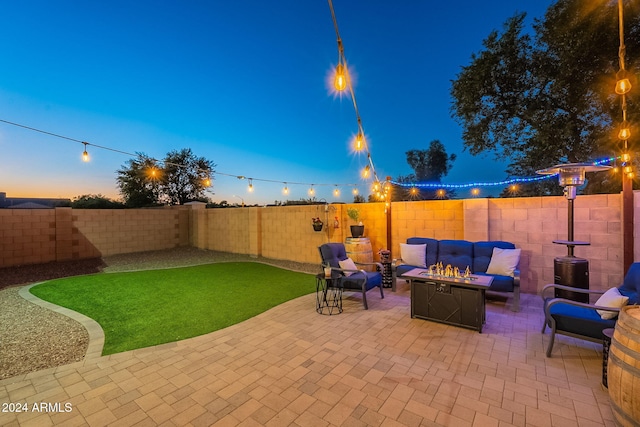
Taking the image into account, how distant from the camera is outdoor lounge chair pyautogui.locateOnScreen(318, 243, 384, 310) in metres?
4.38

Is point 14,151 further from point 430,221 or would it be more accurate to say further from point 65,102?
point 430,221

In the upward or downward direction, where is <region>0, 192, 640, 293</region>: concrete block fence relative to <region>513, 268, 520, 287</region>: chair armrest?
upward

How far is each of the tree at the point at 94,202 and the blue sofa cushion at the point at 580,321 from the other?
60.8 feet

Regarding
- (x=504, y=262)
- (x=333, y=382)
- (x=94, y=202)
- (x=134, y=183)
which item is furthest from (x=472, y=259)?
(x=134, y=183)

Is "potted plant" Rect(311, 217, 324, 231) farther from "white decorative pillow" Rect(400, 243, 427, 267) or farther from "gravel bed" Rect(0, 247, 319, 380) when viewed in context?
"white decorative pillow" Rect(400, 243, 427, 267)

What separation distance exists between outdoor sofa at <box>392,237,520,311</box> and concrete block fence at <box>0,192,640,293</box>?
0.52m

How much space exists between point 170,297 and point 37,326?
1755 millimetres

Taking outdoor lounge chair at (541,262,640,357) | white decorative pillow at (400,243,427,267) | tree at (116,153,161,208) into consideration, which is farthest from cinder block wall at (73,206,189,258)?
outdoor lounge chair at (541,262,640,357)

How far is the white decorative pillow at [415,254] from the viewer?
527 centimetres

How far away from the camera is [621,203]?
4.18m

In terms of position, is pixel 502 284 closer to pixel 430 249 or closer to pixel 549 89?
pixel 430 249

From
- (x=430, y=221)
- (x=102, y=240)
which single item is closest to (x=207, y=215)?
(x=102, y=240)

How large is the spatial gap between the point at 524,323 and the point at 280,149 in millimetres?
12087

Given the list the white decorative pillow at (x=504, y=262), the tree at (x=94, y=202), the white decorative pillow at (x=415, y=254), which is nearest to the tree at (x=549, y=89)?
the white decorative pillow at (x=504, y=262)
